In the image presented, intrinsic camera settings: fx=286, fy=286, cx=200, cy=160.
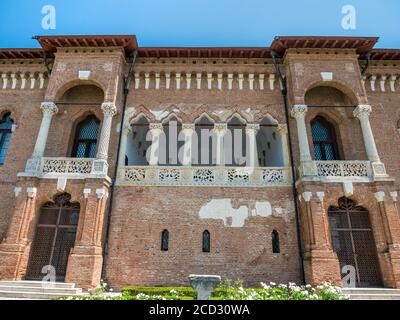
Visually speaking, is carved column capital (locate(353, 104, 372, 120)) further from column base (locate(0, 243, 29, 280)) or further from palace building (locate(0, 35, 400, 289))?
column base (locate(0, 243, 29, 280))

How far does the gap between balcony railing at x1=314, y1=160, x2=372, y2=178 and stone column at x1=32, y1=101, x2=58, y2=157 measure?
1144cm

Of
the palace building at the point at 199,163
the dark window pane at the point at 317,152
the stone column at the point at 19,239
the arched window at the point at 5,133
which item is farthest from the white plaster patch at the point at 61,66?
the dark window pane at the point at 317,152

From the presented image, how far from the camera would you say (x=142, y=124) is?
13555mm

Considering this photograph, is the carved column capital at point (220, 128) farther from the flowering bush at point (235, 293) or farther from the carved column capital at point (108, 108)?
the flowering bush at point (235, 293)

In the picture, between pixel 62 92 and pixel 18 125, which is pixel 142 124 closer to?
pixel 62 92

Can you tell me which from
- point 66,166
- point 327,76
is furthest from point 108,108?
point 327,76

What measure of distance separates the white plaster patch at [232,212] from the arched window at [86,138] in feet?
19.8

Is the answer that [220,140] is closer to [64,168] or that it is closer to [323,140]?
[323,140]

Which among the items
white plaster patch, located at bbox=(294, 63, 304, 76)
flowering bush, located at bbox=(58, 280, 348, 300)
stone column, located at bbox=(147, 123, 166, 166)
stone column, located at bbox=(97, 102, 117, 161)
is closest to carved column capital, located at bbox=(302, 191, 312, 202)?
flowering bush, located at bbox=(58, 280, 348, 300)

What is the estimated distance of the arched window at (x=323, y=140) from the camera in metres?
13.4

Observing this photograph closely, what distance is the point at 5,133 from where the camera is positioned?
1380cm

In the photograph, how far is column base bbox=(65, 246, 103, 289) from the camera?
974cm

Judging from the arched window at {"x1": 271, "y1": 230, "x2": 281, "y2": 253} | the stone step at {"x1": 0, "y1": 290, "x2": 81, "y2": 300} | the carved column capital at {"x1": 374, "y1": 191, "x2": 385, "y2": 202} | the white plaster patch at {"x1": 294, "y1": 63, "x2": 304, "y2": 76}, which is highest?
the white plaster patch at {"x1": 294, "y1": 63, "x2": 304, "y2": 76}

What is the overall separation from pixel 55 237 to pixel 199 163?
694 centimetres
